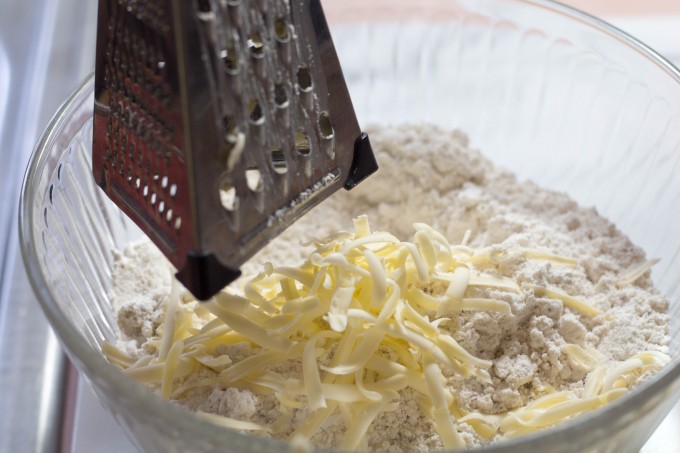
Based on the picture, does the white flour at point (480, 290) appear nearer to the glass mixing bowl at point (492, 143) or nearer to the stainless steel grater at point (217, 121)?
the glass mixing bowl at point (492, 143)

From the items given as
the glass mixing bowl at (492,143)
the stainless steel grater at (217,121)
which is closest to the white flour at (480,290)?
the glass mixing bowl at (492,143)

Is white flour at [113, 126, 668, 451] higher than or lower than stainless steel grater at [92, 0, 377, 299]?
lower

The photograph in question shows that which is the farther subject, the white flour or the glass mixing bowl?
the white flour

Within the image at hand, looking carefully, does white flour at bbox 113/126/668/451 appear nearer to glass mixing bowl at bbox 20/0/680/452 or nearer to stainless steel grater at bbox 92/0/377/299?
glass mixing bowl at bbox 20/0/680/452

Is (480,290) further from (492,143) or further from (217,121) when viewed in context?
(492,143)

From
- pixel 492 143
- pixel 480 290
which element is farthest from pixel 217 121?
pixel 492 143

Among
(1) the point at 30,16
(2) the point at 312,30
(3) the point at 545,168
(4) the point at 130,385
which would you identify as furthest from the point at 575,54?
(1) the point at 30,16

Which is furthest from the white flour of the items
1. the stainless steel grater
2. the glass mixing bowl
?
the stainless steel grater

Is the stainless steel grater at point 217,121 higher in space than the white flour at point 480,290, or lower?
higher
